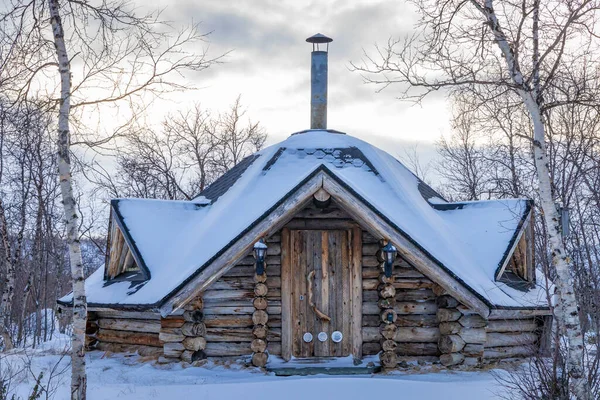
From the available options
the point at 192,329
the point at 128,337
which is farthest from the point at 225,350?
the point at 128,337

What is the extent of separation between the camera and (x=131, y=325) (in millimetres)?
12094

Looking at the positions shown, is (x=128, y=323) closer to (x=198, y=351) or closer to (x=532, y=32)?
(x=198, y=351)

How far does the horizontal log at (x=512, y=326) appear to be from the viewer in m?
11.8

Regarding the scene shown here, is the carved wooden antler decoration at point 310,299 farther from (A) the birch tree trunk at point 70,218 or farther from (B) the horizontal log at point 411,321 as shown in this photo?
(A) the birch tree trunk at point 70,218

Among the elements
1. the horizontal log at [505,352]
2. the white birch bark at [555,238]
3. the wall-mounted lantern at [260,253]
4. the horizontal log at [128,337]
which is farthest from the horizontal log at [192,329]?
the white birch bark at [555,238]

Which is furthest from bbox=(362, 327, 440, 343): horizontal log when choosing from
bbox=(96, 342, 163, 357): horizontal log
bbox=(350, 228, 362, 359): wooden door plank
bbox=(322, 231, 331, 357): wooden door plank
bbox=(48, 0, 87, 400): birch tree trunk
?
bbox=(48, 0, 87, 400): birch tree trunk

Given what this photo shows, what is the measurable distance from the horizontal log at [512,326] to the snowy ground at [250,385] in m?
1.32

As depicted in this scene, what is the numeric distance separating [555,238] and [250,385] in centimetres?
482

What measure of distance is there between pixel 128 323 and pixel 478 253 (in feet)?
23.6

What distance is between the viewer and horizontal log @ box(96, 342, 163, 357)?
1157 centimetres

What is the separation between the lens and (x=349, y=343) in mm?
11320

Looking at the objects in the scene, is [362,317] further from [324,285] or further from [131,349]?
[131,349]

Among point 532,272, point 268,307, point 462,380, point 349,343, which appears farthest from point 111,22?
point 532,272

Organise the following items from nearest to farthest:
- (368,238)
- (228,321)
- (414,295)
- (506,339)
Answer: (228,321)
(414,295)
(368,238)
(506,339)
